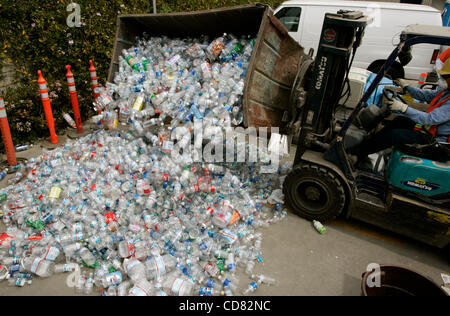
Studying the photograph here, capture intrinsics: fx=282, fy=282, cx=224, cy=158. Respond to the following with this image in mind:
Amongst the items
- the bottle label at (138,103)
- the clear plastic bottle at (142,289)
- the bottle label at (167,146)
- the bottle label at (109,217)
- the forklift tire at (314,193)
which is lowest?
the clear plastic bottle at (142,289)

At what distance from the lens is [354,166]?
13.6 ft

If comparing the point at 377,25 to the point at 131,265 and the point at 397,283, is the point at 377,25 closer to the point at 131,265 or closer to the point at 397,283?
the point at 397,283

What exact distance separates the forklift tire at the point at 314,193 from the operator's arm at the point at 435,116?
45.9 inches

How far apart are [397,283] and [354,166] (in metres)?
1.72

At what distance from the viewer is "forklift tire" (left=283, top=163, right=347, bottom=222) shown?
12.4 ft

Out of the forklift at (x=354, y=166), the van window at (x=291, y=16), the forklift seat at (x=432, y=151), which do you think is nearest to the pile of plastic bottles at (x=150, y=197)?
the forklift at (x=354, y=166)

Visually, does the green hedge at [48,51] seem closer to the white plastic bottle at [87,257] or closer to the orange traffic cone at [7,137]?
the orange traffic cone at [7,137]

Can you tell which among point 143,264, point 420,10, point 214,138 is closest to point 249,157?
point 214,138

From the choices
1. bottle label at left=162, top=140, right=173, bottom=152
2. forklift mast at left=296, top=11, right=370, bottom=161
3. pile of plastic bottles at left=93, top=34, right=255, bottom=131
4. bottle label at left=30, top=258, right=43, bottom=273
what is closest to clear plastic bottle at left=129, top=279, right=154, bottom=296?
bottle label at left=30, top=258, right=43, bottom=273

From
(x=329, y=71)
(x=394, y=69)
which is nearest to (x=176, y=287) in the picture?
(x=329, y=71)

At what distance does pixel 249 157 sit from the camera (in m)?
4.74

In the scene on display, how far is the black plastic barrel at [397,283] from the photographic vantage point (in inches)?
107

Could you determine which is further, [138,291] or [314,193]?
[314,193]

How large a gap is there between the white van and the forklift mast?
18.8 ft
